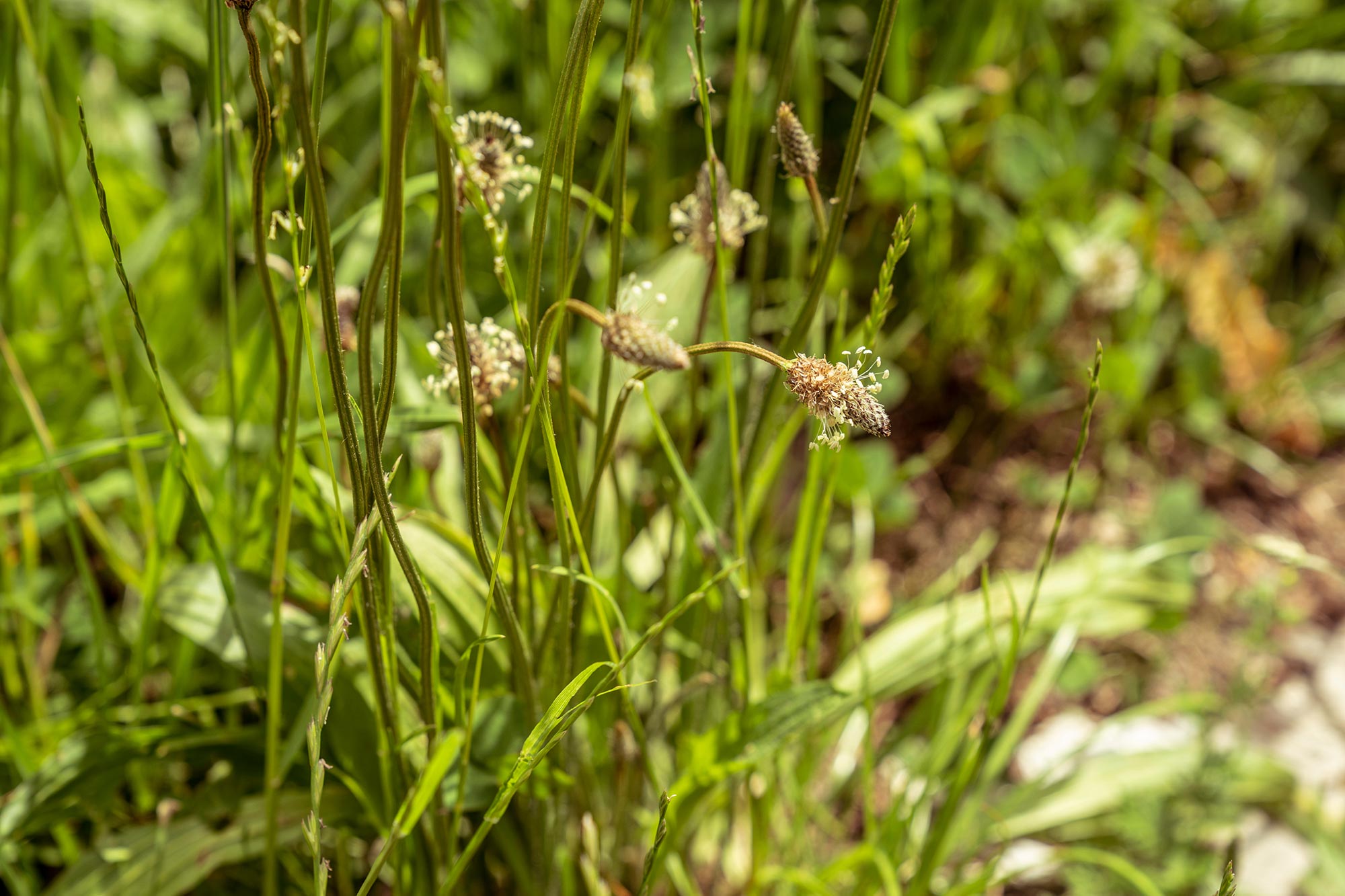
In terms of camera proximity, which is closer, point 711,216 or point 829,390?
point 829,390

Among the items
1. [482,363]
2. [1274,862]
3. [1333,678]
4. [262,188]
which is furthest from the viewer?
[1333,678]

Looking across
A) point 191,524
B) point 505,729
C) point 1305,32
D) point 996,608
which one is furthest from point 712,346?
point 1305,32

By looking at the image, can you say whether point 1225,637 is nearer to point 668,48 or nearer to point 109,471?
point 668,48

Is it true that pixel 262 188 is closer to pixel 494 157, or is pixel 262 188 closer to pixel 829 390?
pixel 494 157

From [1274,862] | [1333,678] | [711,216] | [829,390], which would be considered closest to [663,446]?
[711,216]

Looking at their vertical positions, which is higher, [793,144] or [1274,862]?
[793,144]

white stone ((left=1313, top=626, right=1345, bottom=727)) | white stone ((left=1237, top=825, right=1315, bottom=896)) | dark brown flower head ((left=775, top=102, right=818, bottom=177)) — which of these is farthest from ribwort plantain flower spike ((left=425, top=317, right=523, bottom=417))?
white stone ((left=1313, top=626, right=1345, bottom=727))

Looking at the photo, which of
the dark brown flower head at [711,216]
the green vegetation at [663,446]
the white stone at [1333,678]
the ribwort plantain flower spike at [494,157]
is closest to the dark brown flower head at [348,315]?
the green vegetation at [663,446]

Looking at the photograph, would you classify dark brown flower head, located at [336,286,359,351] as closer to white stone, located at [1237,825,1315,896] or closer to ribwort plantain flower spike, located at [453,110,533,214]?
ribwort plantain flower spike, located at [453,110,533,214]
